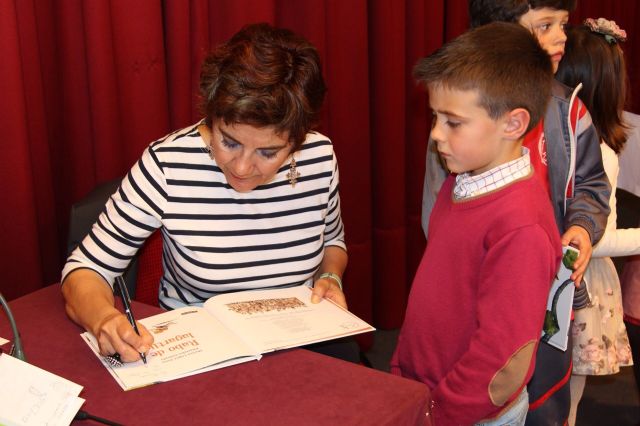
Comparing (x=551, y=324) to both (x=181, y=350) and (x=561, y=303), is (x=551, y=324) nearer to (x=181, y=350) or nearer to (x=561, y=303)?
(x=561, y=303)

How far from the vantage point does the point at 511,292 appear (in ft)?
4.80

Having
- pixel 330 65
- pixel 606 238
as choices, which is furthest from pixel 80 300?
pixel 330 65

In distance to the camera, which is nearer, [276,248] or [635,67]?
[276,248]

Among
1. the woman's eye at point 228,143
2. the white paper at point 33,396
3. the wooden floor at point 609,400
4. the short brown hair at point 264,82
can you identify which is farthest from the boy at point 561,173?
the white paper at point 33,396

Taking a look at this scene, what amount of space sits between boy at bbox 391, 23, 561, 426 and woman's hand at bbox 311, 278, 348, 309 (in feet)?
0.64

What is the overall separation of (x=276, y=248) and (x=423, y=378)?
0.50 m

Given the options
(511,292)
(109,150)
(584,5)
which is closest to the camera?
(511,292)

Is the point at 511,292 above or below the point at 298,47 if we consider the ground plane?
below

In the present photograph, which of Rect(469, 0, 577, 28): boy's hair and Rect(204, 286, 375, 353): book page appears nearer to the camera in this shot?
Rect(204, 286, 375, 353): book page

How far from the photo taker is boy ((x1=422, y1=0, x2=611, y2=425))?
1899 millimetres

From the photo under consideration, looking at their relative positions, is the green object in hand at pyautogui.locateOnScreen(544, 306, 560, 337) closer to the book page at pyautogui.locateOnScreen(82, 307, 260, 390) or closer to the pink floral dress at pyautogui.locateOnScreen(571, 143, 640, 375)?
the pink floral dress at pyautogui.locateOnScreen(571, 143, 640, 375)

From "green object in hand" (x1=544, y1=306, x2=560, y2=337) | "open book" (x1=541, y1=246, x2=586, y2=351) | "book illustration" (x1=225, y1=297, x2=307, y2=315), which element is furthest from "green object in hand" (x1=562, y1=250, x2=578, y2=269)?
"book illustration" (x1=225, y1=297, x2=307, y2=315)

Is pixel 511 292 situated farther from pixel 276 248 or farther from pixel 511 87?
pixel 276 248

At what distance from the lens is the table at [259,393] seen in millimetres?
1271
